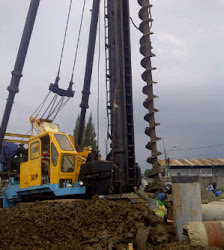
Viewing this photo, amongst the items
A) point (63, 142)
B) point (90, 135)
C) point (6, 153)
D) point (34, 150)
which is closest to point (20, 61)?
point (6, 153)

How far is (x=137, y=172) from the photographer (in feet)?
26.4

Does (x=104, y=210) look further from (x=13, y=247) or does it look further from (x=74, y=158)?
(x=74, y=158)

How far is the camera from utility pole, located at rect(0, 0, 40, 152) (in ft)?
38.3

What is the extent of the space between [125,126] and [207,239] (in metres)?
3.69

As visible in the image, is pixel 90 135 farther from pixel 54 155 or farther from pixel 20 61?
pixel 54 155

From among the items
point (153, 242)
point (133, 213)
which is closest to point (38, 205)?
point (133, 213)

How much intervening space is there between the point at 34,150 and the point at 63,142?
111 centimetres

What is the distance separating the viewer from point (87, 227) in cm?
597

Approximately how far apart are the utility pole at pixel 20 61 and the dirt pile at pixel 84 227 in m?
5.74

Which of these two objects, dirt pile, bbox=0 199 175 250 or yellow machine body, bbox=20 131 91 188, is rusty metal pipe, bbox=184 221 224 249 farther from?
yellow machine body, bbox=20 131 91 188

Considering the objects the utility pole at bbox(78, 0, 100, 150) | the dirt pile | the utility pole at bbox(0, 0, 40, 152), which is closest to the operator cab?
the dirt pile

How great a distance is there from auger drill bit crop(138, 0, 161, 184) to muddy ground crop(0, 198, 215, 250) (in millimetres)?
1836

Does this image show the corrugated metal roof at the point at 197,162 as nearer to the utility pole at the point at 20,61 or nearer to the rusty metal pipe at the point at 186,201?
the utility pole at the point at 20,61

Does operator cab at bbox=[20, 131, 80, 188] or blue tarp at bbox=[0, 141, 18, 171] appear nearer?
operator cab at bbox=[20, 131, 80, 188]
